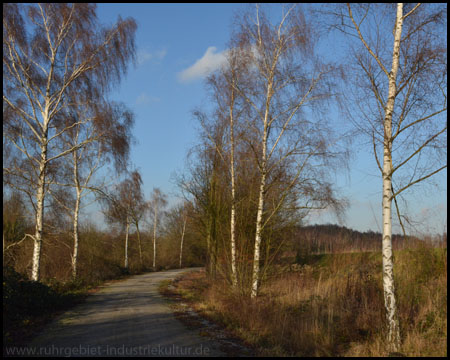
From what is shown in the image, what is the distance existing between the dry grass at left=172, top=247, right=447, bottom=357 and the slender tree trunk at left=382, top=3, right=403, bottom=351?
0.34 metres

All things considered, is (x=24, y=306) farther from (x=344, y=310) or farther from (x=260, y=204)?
(x=344, y=310)

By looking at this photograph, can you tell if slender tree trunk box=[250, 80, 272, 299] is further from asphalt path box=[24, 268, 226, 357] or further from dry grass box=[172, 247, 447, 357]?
asphalt path box=[24, 268, 226, 357]

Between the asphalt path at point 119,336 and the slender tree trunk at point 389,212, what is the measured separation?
9.75 feet

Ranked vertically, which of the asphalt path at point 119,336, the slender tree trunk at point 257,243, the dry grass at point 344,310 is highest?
the slender tree trunk at point 257,243

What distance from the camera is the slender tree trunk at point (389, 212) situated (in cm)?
619

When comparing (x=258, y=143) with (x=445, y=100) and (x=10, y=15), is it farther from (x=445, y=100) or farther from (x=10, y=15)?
(x=10, y=15)

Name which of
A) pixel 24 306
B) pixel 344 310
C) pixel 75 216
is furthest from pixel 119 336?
pixel 75 216

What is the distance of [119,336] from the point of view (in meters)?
7.20

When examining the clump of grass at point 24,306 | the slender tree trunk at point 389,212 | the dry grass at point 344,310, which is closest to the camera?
the slender tree trunk at point 389,212

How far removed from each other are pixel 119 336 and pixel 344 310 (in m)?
4.96

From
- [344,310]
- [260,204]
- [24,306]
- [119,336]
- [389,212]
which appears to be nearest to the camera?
[389,212]

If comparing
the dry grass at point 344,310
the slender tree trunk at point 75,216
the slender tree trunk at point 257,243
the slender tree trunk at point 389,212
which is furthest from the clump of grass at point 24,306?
the slender tree trunk at point 75,216

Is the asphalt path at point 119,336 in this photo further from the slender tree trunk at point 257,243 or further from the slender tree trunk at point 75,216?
the slender tree trunk at point 75,216

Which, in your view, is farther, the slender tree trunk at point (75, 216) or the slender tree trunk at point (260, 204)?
the slender tree trunk at point (75, 216)
